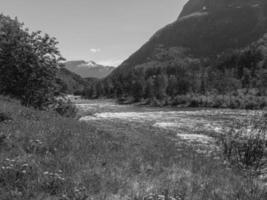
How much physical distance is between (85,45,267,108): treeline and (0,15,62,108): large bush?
1082 inches

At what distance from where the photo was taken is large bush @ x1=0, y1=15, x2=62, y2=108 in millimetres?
18219

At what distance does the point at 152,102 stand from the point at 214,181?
7682 centimetres

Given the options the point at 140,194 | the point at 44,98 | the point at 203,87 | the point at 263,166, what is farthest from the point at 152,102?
the point at 140,194

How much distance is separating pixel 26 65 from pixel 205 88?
91.4 meters

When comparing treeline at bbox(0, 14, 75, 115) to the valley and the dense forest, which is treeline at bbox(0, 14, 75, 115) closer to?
the valley

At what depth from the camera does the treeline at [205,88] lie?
234ft

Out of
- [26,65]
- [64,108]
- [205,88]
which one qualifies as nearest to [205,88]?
[205,88]

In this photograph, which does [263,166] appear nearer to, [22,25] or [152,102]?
[22,25]

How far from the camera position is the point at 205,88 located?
338 ft

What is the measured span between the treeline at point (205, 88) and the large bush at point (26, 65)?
90.2ft

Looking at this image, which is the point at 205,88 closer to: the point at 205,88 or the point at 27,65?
the point at 205,88

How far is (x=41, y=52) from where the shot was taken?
19000 mm

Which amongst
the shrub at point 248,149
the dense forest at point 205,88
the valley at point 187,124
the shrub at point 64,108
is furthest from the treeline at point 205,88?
the shrub at point 248,149

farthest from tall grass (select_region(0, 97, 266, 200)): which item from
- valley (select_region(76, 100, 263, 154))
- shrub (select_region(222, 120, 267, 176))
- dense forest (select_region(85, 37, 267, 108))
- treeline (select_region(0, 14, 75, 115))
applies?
dense forest (select_region(85, 37, 267, 108))
